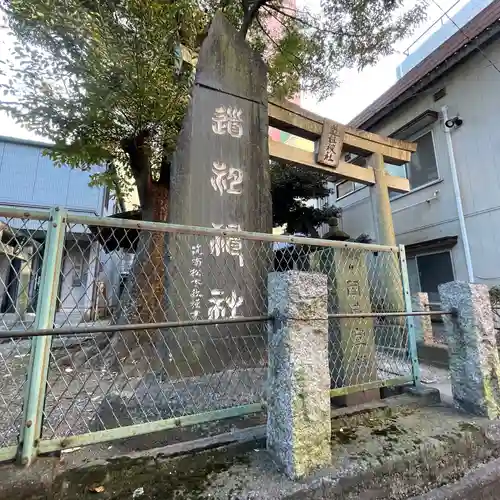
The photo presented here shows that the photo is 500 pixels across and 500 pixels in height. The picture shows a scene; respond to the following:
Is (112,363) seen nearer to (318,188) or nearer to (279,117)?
(279,117)

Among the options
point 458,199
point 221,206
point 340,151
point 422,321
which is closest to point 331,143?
point 340,151

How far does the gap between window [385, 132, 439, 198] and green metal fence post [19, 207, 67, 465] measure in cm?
851

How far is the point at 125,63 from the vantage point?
15.2 ft

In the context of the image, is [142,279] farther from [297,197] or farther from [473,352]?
[297,197]

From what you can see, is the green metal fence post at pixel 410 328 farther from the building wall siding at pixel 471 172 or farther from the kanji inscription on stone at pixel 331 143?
the building wall siding at pixel 471 172

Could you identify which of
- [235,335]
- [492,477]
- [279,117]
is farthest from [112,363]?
[279,117]

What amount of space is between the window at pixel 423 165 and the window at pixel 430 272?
6.42ft

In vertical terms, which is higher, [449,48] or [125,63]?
[449,48]

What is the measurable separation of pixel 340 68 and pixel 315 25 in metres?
1.15

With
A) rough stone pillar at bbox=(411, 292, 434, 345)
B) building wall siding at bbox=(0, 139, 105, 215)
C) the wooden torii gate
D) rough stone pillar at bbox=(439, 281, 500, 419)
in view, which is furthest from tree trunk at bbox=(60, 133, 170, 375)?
building wall siding at bbox=(0, 139, 105, 215)

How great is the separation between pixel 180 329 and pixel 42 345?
1.59 metres

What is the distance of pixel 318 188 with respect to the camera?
992 cm

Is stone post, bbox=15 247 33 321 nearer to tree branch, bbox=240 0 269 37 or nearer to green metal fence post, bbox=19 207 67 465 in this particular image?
green metal fence post, bbox=19 207 67 465

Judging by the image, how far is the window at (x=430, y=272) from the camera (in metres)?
7.25
